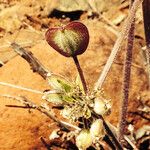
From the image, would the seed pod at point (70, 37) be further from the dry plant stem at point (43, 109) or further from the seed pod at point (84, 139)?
the dry plant stem at point (43, 109)

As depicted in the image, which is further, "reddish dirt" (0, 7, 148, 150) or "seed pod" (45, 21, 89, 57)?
"reddish dirt" (0, 7, 148, 150)

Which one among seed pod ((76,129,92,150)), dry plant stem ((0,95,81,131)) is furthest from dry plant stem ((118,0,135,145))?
seed pod ((76,129,92,150))

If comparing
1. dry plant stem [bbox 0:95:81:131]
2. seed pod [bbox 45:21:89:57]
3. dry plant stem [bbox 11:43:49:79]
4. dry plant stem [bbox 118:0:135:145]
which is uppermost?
dry plant stem [bbox 11:43:49:79]

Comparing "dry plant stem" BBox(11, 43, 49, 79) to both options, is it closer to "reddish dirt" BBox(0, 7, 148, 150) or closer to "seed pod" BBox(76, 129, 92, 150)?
"reddish dirt" BBox(0, 7, 148, 150)

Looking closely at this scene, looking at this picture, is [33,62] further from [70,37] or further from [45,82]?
[70,37]

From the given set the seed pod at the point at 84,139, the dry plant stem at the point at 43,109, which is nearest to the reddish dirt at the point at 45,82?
the dry plant stem at the point at 43,109

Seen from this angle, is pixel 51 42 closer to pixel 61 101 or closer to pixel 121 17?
pixel 61 101
